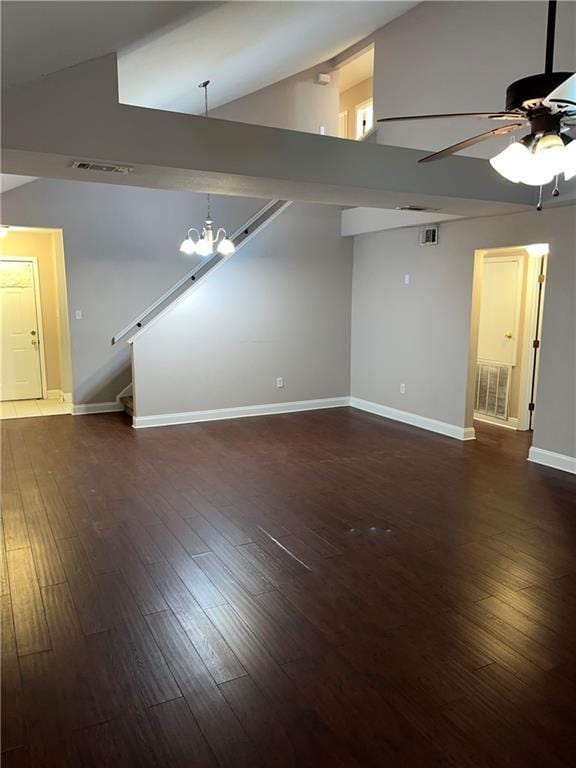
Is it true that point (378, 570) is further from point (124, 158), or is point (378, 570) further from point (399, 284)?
point (399, 284)

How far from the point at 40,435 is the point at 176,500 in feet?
8.93

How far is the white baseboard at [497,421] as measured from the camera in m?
6.47

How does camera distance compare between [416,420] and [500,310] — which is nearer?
[500,310]

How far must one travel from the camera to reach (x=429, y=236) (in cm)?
607

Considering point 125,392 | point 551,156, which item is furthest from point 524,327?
point 125,392

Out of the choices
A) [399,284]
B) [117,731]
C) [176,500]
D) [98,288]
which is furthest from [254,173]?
[98,288]

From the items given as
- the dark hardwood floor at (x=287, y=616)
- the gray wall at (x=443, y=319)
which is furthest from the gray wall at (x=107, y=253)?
the gray wall at (x=443, y=319)

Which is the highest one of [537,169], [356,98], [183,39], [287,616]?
[356,98]

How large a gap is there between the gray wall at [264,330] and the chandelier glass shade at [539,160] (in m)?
4.53

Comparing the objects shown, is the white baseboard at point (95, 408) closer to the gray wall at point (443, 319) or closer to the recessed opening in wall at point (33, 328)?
the recessed opening in wall at point (33, 328)

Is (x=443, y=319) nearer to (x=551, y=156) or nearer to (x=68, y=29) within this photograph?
(x=551, y=156)

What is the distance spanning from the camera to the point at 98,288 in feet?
22.5

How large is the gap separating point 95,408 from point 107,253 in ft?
6.82

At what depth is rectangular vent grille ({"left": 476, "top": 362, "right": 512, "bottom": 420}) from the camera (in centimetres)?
650
